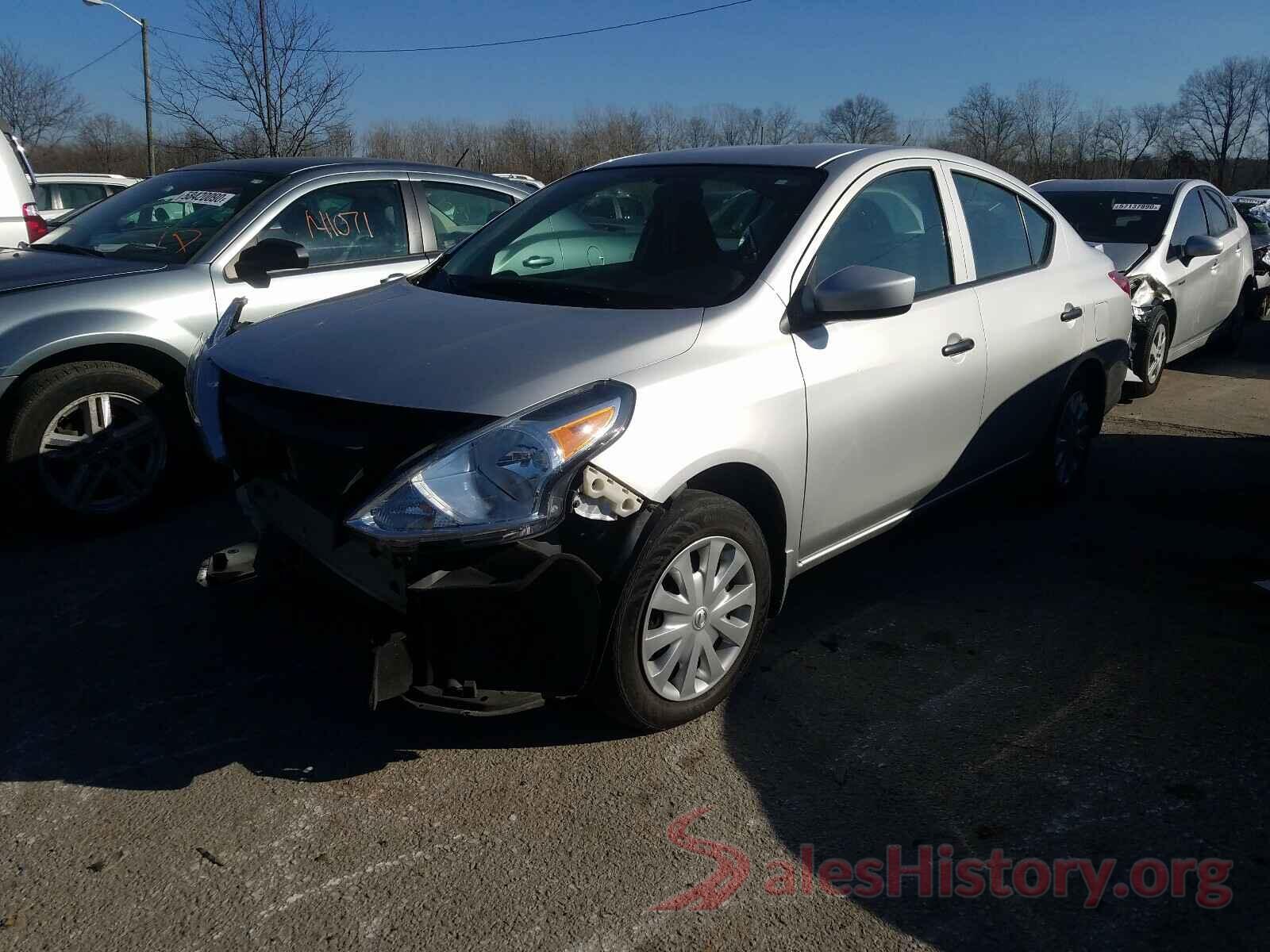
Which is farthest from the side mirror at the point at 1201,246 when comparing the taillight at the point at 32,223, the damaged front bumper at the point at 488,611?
the taillight at the point at 32,223

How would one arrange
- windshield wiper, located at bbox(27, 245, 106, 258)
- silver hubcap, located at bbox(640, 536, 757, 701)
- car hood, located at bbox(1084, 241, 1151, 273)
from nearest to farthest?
silver hubcap, located at bbox(640, 536, 757, 701), windshield wiper, located at bbox(27, 245, 106, 258), car hood, located at bbox(1084, 241, 1151, 273)

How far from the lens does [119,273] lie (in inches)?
195

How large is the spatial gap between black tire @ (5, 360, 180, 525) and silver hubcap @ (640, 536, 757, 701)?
10.1 ft

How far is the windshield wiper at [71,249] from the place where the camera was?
5453 mm

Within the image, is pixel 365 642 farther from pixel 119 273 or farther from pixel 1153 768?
pixel 119 273

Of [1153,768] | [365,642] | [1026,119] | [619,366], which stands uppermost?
[1026,119]

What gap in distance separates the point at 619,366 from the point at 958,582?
218cm

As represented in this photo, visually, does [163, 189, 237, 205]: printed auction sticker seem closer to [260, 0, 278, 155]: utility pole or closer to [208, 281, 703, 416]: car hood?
[208, 281, 703, 416]: car hood

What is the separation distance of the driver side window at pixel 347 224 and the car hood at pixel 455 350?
82.8 inches

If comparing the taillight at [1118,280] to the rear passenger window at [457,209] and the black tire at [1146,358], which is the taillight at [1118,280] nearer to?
the black tire at [1146,358]

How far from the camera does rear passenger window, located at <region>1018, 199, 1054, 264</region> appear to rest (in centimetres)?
482

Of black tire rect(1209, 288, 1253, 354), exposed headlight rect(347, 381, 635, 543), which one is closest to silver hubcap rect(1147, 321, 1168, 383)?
black tire rect(1209, 288, 1253, 354)

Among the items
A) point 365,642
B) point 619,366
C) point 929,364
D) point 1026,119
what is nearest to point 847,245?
point 929,364
